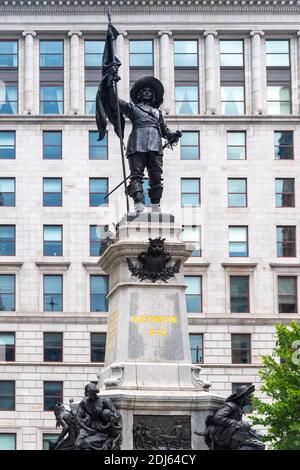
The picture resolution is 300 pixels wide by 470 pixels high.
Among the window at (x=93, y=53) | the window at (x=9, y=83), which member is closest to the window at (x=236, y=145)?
the window at (x=93, y=53)

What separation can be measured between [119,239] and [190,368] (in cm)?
380

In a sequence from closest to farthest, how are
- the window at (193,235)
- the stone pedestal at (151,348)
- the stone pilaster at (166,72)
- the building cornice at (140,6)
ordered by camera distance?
1. the stone pedestal at (151,348)
2. the window at (193,235)
3. the stone pilaster at (166,72)
4. the building cornice at (140,6)

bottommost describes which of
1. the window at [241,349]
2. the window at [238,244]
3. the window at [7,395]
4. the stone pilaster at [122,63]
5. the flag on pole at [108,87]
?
the window at [7,395]

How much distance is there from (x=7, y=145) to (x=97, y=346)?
1346 cm

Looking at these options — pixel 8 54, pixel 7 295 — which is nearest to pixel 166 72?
pixel 8 54

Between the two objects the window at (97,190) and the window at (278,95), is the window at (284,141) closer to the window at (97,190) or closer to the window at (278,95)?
the window at (278,95)

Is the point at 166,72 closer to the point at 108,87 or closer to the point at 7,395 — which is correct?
the point at 7,395

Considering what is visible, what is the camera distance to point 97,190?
86438mm

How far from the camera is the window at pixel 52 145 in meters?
86.9

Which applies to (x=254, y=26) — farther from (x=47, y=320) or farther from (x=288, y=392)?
(x=288, y=392)

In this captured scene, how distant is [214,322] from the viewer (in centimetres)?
8438

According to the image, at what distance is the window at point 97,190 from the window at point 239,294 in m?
9.20

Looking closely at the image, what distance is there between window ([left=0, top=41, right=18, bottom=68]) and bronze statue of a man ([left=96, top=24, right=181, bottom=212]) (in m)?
50.1
